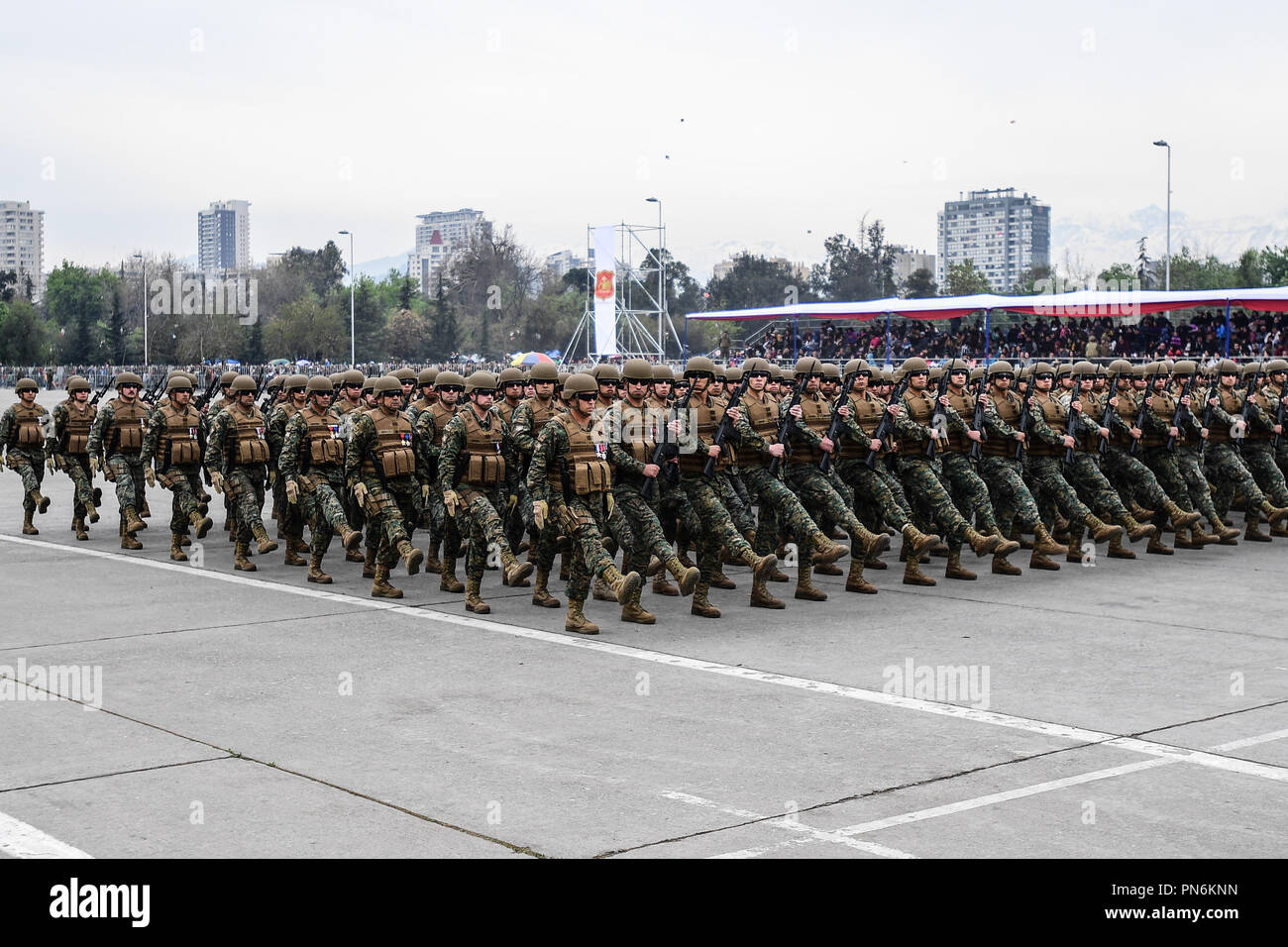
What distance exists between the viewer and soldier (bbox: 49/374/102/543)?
56.2 feet

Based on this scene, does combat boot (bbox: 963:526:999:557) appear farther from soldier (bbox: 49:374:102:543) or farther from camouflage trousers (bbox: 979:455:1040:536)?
soldier (bbox: 49:374:102:543)

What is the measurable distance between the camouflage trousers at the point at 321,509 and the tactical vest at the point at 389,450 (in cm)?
52

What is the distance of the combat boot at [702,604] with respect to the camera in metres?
11.6

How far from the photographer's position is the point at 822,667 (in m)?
9.55

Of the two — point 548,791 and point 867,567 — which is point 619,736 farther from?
point 867,567

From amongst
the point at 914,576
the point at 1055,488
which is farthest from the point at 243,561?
the point at 1055,488

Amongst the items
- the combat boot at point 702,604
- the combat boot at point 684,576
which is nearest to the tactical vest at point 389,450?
the combat boot at point 702,604

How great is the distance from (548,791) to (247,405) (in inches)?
378

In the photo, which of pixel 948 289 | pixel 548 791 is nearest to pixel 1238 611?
pixel 548 791

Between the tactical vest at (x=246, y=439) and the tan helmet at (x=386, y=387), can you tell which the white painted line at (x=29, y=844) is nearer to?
the tan helmet at (x=386, y=387)

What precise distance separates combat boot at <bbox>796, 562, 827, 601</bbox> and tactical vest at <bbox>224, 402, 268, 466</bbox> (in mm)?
5882

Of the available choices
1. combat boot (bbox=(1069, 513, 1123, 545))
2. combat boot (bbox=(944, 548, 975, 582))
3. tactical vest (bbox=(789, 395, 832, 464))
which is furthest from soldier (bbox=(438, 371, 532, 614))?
combat boot (bbox=(1069, 513, 1123, 545))

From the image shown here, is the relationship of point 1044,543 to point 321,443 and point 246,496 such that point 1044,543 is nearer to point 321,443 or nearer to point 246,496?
point 321,443

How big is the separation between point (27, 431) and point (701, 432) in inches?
385
